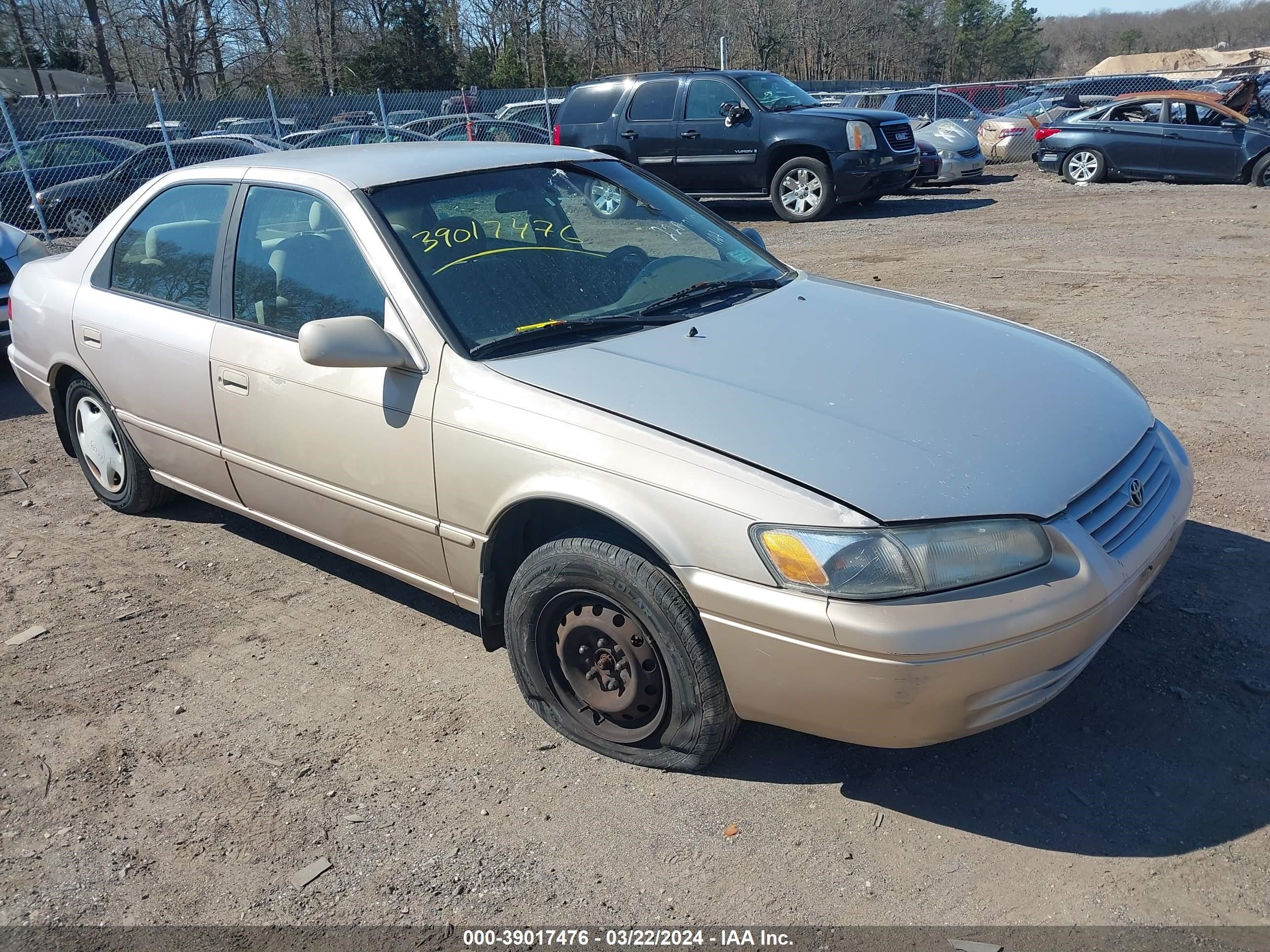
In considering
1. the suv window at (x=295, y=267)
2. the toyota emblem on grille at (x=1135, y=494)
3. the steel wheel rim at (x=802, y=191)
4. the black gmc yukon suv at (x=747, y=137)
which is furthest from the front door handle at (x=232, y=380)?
the steel wheel rim at (x=802, y=191)

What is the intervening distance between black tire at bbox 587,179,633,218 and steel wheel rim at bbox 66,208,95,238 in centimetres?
1377

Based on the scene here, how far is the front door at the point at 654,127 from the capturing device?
14.0m

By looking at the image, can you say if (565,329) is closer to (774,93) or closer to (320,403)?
(320,403)

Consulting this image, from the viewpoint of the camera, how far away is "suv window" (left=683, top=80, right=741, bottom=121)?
45.3ft

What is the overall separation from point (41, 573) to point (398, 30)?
126 ft

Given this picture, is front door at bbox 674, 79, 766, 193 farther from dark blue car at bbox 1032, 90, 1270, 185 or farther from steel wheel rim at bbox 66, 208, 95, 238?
steel wheel rim at bbox 66, 208, 95, 238

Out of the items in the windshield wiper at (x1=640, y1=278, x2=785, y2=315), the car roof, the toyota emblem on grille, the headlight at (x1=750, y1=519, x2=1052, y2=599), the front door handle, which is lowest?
the toyota emblem on grille

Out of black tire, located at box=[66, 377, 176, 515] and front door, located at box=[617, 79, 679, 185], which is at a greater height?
front door, located at box=[617, 79, 679, 185]

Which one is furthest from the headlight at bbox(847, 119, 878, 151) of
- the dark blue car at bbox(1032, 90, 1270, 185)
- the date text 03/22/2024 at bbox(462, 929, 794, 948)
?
the date text 03/22/2024 at bbox(462, 929, 794, 948)

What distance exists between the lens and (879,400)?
2.89 meters

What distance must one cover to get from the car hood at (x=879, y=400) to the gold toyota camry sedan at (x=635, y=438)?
0.01 metres

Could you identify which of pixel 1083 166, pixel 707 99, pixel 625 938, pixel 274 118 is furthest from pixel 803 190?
pixel 625 938

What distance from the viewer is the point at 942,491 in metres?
2.54

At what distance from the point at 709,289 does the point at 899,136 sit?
37.3 feet
